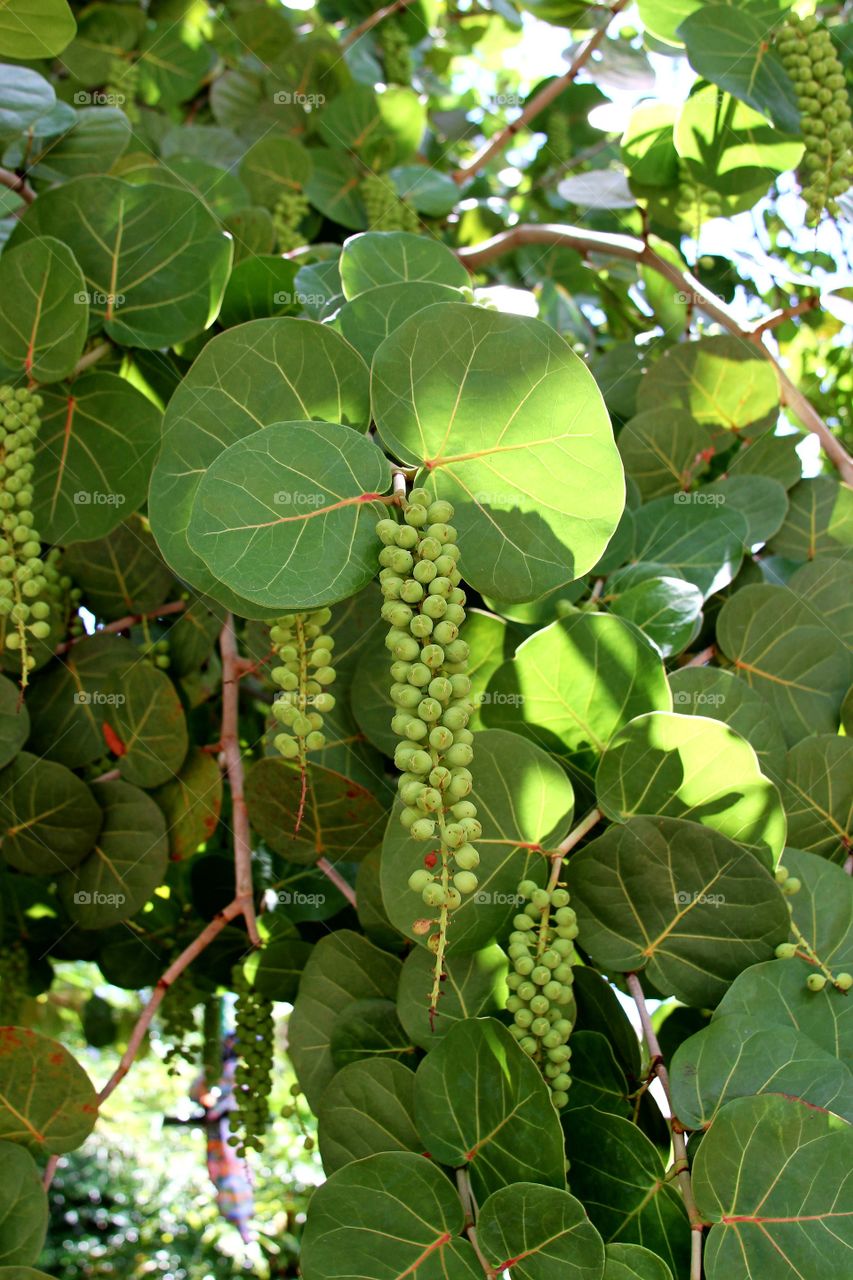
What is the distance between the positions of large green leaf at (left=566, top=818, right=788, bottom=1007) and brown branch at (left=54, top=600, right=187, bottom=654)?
0.69 meters

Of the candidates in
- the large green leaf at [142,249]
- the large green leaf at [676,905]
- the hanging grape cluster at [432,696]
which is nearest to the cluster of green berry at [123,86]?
the large green leaf at [142,249]

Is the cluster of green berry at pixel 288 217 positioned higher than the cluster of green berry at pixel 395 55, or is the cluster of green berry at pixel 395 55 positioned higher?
the cluster of green berry at pixel 395 55

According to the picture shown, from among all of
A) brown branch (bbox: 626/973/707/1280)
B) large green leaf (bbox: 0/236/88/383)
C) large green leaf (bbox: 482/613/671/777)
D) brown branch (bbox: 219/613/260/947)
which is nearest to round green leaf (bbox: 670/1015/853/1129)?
brown branch (bbox: 626/973/707/1280)

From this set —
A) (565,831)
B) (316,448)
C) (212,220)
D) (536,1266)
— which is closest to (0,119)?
(212,220)

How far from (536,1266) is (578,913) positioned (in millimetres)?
252

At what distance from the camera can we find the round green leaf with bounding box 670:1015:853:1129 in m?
0.75

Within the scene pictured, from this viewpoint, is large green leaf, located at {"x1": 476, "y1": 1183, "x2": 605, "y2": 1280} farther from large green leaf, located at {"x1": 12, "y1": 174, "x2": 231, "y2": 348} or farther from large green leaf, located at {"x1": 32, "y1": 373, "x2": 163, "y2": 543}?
large green leaf, located at {"x1": 12, "y1": 174, "x2": 231, "y2": 348}

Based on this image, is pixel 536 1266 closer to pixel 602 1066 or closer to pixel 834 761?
pixel 602 1066

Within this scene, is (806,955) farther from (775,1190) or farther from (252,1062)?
(252,1062)

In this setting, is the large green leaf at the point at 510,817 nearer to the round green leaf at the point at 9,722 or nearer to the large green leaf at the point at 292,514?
the large green leaf at the point at 292,514

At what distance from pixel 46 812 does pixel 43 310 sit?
522 millimetres

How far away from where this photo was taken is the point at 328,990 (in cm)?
98

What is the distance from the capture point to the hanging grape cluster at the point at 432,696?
65 cm

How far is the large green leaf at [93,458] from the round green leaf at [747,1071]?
0.73 metres
